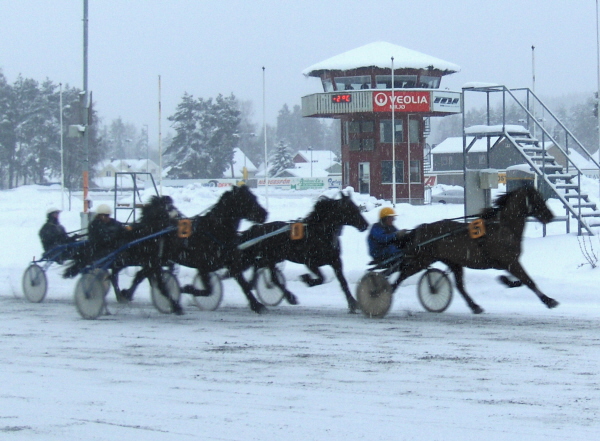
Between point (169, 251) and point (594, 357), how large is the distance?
6.14 metres

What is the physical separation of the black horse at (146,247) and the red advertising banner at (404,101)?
34710mm

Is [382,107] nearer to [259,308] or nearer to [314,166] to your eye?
[259,308]

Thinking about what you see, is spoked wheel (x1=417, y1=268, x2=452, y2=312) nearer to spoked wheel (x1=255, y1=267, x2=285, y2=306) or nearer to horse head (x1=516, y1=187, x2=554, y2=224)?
horse head (x1=516, y1=187, x2=554, y2=224)

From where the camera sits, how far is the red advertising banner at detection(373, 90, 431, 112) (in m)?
45.9

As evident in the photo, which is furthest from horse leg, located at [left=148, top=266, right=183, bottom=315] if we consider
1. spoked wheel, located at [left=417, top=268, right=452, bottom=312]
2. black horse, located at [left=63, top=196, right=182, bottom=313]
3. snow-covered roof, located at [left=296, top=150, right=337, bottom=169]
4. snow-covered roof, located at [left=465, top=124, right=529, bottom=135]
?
snow-covered roof, located at [left=296, top=150, right=337, bottom=169]

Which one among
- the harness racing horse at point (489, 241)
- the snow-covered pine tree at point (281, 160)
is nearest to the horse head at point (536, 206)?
the harness racing horse at point (489, 241)

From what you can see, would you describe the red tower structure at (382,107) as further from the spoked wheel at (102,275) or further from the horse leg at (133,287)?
the spoked wheel at (102,275)

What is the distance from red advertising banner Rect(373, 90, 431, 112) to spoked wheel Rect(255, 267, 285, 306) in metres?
34.1

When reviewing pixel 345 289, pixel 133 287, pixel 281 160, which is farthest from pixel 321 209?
Answer: pixel 281 160

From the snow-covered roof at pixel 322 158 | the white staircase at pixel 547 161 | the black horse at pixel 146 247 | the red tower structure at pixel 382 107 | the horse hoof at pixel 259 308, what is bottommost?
the horse hoof at pixel 259 308

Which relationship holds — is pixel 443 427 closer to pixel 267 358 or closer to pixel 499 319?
pixel 267 358

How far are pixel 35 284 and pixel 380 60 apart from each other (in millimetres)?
34901

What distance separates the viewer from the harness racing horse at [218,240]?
472 inches

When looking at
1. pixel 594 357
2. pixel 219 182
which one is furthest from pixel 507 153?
pixel 594 357
